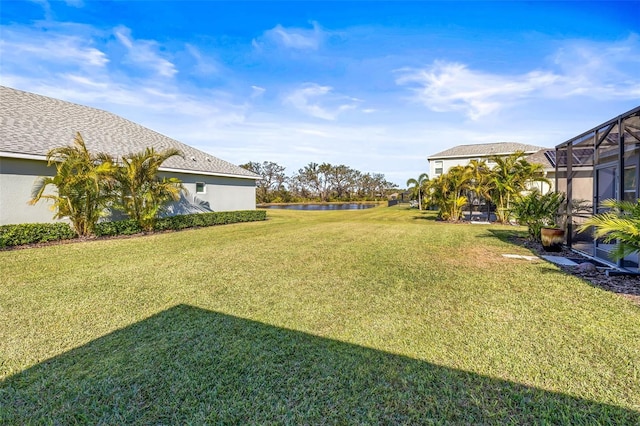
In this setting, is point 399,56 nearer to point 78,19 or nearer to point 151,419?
point 78,19

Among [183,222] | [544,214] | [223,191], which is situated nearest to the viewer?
[544,214]

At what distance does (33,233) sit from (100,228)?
174cm

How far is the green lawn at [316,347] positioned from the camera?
7.31 feet

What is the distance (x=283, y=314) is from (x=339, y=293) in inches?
46.6

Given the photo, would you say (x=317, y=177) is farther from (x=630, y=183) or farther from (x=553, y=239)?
(x=630, y=183)

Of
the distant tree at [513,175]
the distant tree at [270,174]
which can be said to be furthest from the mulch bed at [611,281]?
the distant tree at [270,174]

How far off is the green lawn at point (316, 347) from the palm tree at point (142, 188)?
18.0ft

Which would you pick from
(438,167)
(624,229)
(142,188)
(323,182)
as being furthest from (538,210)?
(323,182)

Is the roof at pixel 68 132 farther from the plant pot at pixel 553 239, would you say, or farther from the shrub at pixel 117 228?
the plant pot at pixel 553 239

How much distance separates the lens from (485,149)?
1344 inches

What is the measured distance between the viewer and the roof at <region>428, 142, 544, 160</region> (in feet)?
108

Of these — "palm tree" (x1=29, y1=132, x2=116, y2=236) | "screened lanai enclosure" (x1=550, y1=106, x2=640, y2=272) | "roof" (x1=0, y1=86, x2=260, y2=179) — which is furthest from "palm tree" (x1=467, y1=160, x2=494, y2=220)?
"palm tree" (x1=29, y1=132, x2=116, y2=236)

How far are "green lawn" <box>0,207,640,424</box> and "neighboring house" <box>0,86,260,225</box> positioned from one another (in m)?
5.06

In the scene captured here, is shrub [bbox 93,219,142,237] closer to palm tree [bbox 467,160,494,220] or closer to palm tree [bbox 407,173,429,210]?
palm tree [bbox 467,160,494,220]
